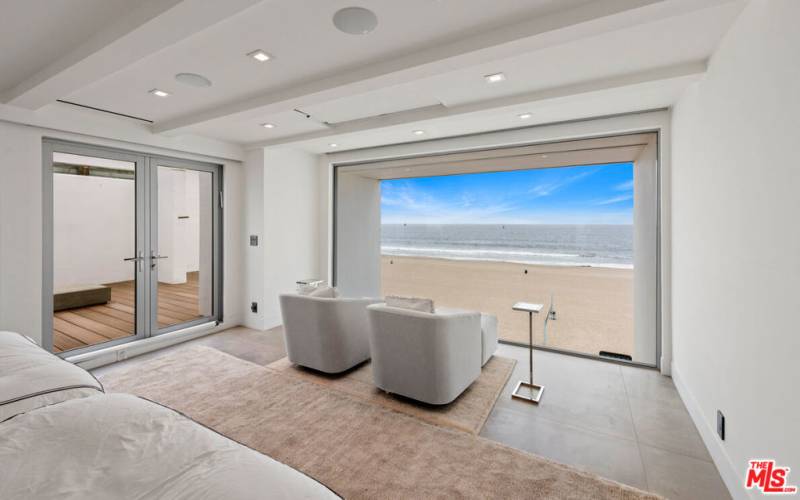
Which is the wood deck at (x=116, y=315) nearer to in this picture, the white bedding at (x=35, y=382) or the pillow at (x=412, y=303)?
the white bedding at (x=35, y=382)

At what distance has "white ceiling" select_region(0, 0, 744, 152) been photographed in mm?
1730

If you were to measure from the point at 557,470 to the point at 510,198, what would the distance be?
4.70 m

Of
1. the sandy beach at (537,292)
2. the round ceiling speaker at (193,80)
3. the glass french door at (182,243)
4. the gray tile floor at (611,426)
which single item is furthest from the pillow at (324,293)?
the sandy beach at (537,292)

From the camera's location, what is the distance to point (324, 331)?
3.21m

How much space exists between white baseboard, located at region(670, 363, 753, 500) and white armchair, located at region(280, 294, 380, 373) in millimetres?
2699

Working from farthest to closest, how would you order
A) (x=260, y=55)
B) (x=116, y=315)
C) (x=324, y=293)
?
1. (x=116, y=315)
2. (x=324, y=293)
3. (x=260, y=55)

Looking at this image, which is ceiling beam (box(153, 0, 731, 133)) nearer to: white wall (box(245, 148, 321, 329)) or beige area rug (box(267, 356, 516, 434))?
white wall (box(245, 148, 321, 329))

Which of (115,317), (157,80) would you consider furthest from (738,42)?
(115,317)

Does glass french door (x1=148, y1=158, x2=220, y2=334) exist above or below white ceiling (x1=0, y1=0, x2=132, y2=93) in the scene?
below

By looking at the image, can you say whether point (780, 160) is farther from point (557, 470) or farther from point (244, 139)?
point (244, 139)

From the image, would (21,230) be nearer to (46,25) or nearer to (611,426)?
(46,25)

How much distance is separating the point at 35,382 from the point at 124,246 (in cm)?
272

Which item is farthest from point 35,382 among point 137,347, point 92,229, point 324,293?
point 92,229

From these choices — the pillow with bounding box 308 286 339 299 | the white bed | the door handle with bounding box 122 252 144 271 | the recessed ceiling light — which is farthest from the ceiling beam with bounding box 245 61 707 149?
the white bed
